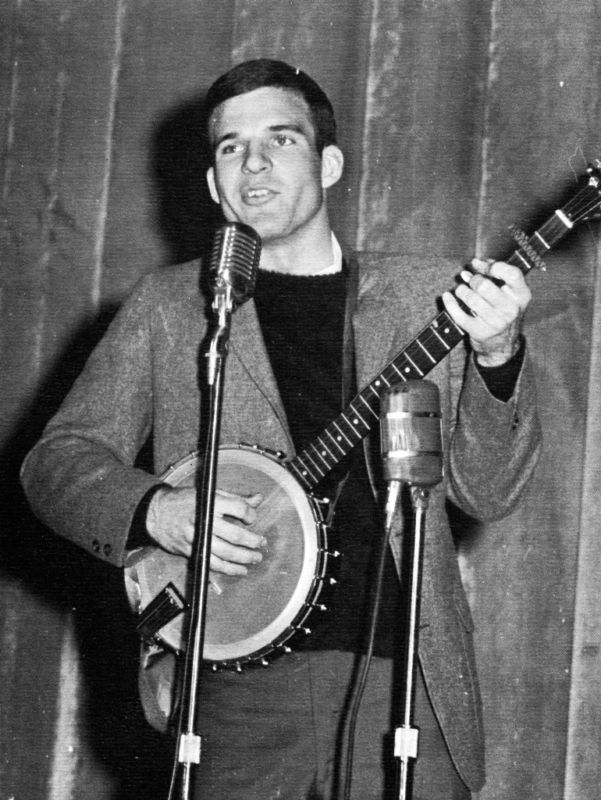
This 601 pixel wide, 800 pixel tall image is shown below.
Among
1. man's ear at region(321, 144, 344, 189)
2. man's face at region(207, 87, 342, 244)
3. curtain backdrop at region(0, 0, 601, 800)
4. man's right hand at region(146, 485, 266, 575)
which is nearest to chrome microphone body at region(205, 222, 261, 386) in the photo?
man's right hand at region(146, 485, 266, 575)

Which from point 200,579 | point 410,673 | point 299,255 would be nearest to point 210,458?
point 200,579

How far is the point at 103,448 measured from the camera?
2.06 m

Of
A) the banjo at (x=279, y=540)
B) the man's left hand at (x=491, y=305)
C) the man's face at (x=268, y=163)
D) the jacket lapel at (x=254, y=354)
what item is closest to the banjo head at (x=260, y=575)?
the banjo at (x=279, y=540)

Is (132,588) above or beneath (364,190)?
beneath

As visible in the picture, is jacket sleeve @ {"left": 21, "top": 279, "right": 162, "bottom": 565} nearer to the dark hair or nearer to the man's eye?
the man's eye

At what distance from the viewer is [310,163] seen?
2293mm

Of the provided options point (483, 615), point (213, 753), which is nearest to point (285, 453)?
point (213, 753)

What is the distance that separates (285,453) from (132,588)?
37cm

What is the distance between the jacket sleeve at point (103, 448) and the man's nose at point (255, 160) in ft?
1.04

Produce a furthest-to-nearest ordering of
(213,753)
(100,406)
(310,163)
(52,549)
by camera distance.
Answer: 1. (52,549)
2. (310,163)
3. (100,406)
4. (213,753)

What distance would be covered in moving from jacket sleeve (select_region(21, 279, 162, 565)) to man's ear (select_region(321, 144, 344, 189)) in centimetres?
48

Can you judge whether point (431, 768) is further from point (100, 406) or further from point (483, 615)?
point (100, 406)

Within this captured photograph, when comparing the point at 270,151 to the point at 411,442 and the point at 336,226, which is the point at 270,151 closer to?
the point at 336,226

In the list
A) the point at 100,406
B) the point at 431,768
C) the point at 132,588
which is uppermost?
the point at 100,406
